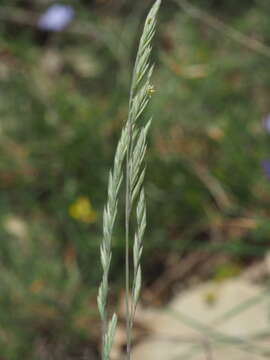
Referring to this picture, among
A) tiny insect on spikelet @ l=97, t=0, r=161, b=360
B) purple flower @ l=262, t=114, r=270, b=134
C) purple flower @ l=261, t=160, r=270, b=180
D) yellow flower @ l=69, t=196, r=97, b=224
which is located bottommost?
yellow flower @ l=69, t=196, r=97, b=224

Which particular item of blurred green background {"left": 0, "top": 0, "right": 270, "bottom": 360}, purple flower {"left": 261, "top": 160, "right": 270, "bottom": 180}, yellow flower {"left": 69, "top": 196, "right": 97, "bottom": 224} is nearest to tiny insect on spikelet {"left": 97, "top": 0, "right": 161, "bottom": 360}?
blurred green background {"left": 0, "top": 0, "right": 270, "bottom": 360}

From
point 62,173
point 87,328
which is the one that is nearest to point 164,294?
point 87,328

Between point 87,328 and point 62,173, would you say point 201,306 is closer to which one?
point 87,328

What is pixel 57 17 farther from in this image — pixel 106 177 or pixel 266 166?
pixel 266 166

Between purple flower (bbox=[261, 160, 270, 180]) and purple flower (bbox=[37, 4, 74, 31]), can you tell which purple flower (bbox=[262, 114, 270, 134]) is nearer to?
purple flower (bbox=[261, 160, 270, 180])

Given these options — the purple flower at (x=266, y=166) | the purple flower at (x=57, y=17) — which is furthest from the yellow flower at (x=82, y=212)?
the purple flower at (x=57, y=17)

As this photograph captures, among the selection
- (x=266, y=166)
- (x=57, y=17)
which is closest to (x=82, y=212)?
(x=266, y=166)
